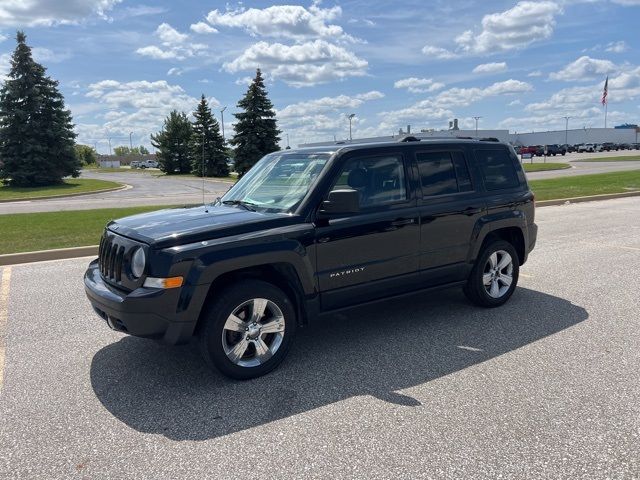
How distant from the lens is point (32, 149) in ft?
109

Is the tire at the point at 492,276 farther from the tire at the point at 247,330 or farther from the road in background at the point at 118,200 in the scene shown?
the road in background at the point at 118,200

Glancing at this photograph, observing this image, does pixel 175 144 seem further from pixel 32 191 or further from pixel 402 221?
pixel 402 221

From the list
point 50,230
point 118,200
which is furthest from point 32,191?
point 50,230

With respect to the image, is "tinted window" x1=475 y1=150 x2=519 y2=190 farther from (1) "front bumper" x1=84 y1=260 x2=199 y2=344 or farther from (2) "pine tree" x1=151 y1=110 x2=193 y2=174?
(2) "pine tree" x1=151 y1=110 x2=193 y2=174

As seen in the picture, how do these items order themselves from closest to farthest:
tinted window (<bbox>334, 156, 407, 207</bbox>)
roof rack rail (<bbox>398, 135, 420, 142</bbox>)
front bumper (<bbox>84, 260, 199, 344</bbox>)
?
front bumper (<bbox>84, 260, 199, 344</bbox>), tinted window (<bbox>334, 156, 407, 207</bbox>), roof rack rail (<bbox>398, 135, 420, 142</bbox>)

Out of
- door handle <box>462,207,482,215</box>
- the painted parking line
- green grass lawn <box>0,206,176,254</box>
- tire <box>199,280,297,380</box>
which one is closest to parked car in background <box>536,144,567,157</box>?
green grass lawn <box>0,206,176,254</box>

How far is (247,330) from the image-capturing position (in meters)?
4.03

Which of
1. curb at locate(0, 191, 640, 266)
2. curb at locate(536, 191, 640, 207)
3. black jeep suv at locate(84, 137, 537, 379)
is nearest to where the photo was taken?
black jeep suv at locate(84, 137, 537, 379)

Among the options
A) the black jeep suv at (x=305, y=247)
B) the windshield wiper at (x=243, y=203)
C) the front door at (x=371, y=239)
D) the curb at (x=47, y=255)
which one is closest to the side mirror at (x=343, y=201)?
the black jeep suv at (x=305, y=247)

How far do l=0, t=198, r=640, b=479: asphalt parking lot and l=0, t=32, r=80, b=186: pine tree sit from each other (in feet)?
105

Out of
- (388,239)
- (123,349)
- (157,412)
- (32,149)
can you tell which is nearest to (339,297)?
(388,239)

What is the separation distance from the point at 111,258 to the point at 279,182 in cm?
162

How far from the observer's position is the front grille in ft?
13.2

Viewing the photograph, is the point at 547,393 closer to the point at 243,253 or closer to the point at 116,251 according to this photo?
the point at 243,253
